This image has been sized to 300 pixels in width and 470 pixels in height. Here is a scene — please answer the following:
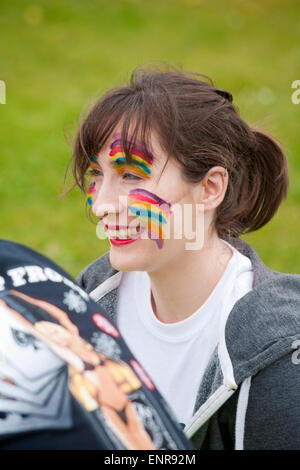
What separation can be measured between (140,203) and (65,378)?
957 mm

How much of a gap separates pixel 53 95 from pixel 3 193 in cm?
200

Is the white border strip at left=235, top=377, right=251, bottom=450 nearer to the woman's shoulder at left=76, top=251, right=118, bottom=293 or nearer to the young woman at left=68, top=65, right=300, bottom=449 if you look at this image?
the young woman at left=68, top=65, right=300, bottom=449

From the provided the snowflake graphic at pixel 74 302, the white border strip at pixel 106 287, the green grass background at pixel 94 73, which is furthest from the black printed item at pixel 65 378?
the green grass background at pixel 94 73

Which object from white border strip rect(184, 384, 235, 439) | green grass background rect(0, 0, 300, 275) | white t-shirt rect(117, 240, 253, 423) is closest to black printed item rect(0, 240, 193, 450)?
white border strip rect(184, 384, 235, 439)

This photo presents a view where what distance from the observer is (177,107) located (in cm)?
229

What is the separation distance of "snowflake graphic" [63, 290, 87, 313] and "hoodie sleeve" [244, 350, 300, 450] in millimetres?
723

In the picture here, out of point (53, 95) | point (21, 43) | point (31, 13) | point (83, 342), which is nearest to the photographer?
point (83, 342)

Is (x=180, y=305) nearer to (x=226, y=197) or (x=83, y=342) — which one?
(x=226, y=197)

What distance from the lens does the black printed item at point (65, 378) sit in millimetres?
1373

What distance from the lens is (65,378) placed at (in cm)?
141

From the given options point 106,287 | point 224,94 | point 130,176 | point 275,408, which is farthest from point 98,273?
point 275,408

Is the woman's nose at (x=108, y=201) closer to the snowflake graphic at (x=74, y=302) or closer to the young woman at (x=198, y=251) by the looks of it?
the young woman at (x=198, y=251)

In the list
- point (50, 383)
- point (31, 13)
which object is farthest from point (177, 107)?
point (31, 13)

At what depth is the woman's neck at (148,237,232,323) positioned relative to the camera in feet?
7.95
